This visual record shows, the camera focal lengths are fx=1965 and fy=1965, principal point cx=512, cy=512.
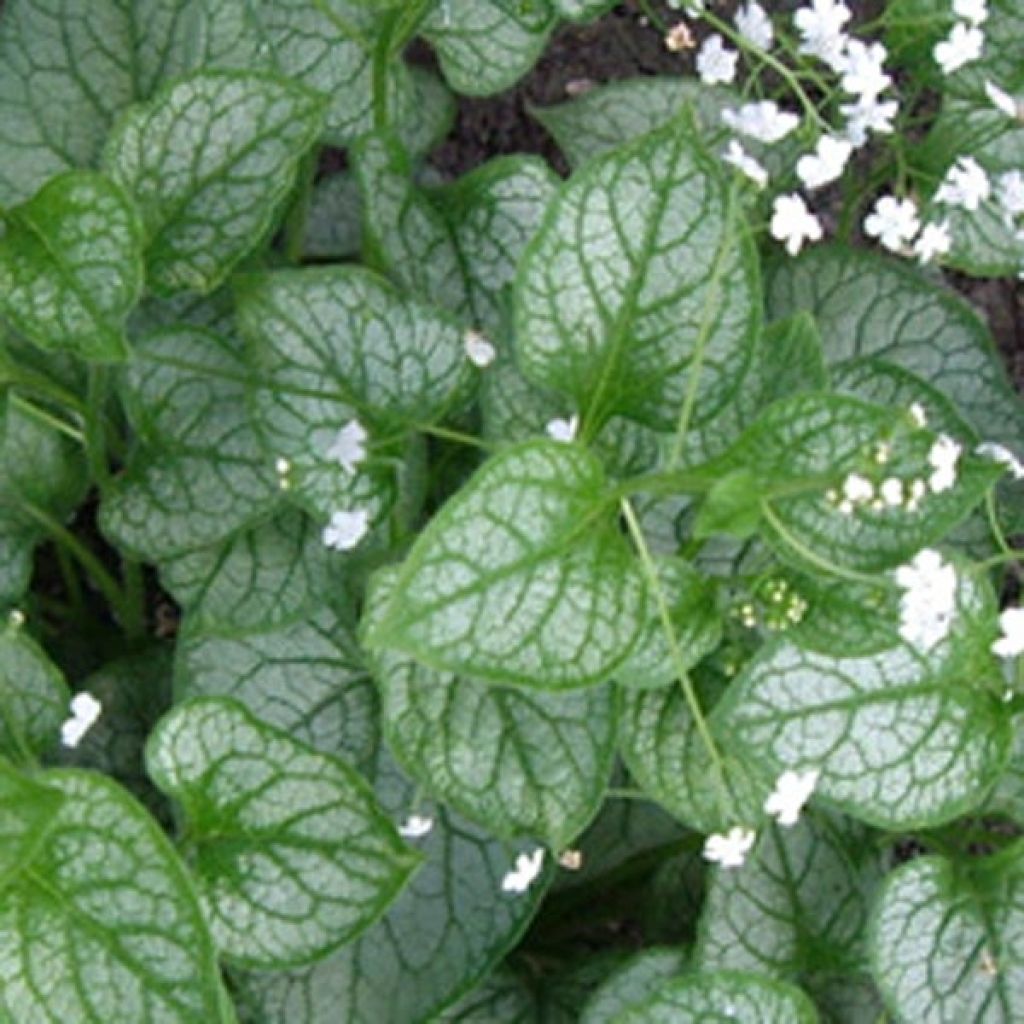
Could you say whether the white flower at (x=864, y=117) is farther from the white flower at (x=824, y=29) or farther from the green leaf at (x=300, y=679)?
the green leaf at (x=300, y=679)

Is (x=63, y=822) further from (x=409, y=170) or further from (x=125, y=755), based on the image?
(x=409, y=170)

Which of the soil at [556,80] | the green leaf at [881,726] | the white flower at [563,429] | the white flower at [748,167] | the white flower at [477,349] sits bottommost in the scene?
the green leaf at [881,726]

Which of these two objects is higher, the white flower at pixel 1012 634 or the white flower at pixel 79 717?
the white flower at pixel 79 717

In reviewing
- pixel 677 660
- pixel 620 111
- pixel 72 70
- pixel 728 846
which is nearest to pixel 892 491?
pixel 677 660

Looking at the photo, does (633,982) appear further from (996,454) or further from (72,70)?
(72,70)

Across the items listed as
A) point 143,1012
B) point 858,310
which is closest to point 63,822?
point 143,1012

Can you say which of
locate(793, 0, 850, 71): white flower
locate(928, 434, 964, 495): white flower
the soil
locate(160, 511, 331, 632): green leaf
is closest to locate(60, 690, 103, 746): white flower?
locate(160, 511, 331, 632): green leaf

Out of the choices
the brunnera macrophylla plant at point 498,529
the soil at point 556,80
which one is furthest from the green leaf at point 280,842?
the soil at point 556,80
